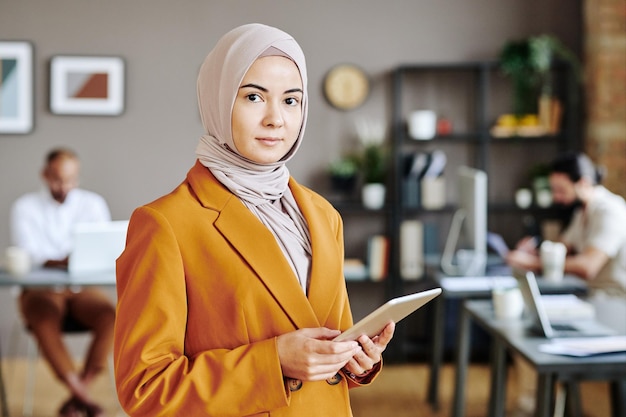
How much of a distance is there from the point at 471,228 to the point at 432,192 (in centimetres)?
142

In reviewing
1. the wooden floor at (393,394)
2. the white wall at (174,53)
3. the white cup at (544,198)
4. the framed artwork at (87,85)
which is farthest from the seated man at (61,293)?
the white cup at (544,198)

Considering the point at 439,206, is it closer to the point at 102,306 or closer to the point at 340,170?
the point at 340,170

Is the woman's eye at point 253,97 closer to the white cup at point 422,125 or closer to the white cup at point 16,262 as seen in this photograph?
the white cup at point 16,262

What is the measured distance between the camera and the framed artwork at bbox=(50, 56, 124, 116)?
5.41m

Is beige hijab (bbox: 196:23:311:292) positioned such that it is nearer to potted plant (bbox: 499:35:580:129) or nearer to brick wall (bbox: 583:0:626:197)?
potted plant (bbox: 499:35:580:129)

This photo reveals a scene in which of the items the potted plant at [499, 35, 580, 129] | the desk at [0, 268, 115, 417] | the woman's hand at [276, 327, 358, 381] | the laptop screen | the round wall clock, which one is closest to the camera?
the woman's hand at [276, 327, 358, 381]

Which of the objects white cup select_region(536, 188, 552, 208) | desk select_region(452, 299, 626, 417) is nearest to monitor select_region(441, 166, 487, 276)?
desk select_region(452, 299, 626, 417)

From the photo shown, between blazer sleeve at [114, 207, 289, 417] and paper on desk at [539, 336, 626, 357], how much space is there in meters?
1.54

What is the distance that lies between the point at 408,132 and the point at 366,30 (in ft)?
2.46

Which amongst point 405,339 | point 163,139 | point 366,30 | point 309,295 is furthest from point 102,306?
point 309,295

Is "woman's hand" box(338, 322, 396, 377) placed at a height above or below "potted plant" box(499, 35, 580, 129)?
below

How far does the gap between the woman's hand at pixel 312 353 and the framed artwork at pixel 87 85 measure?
448 centimetres

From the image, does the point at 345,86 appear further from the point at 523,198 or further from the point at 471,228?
the point at 471,228

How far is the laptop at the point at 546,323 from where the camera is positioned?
9.15 ft
